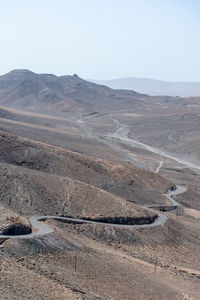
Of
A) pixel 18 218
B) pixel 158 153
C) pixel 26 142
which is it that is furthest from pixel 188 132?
pixel 18 218

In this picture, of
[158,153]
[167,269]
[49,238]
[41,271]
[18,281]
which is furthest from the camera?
[158,153]

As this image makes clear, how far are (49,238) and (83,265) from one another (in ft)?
11.3

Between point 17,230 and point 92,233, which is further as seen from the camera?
point 92,233

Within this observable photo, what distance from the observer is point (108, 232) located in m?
44.9

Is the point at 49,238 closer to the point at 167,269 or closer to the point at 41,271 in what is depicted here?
the point at 41,271

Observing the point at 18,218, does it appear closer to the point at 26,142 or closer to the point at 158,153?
the point at 26,142

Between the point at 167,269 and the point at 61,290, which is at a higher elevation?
the point at 61,290

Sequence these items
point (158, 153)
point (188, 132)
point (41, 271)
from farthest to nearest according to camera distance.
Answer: point (188, 132)
point (158, 153)
point (41, 271)

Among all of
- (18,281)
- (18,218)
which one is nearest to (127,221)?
(18,218)

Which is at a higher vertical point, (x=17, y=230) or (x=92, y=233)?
(x=17, y=230)

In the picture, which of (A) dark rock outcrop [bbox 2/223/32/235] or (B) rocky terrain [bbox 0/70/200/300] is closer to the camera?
(B) rocky terrain [bbox 0/70/200/300]

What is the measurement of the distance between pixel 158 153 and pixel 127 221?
7748 cm

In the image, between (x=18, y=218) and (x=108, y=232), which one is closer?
(x=18, y=218)

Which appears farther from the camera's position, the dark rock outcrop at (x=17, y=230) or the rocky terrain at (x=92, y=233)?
the dark rock outcrop at (x=17, y=230)
